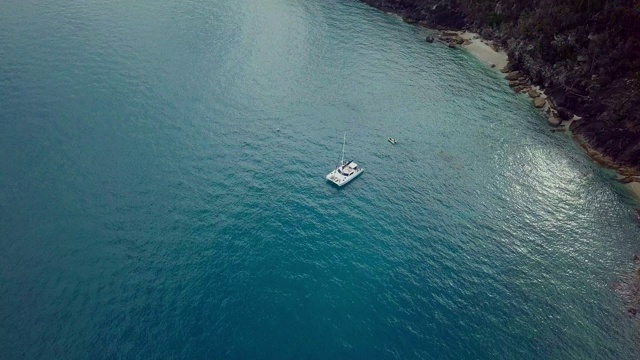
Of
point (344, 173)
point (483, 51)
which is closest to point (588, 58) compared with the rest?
point (483, 51)

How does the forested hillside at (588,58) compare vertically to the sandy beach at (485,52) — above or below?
above

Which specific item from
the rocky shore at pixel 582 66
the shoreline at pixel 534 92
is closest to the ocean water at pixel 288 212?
the shoreline at pixel 534 92

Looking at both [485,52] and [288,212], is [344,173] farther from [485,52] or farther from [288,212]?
[485,52]

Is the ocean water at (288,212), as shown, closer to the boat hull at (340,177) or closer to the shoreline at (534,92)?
the boat hull at (340,177)

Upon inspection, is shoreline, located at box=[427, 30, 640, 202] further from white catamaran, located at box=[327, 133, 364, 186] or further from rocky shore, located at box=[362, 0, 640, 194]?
white catamaran, located at box=[327, 133, 364, 186]

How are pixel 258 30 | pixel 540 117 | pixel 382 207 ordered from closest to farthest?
pixel 382 207, pixel 540 117, pixel 258 30

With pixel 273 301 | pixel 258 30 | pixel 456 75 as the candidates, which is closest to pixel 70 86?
pixel 258 30

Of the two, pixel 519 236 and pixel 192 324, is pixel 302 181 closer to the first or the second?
pixel 192 324
